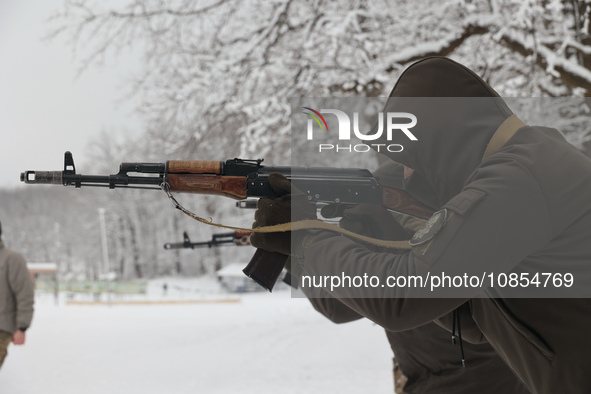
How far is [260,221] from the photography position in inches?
74.8

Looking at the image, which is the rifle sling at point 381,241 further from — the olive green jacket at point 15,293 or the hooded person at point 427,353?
the olive green jacket at point 15,293

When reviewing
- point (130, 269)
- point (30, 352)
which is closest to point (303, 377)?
point (30, 352)

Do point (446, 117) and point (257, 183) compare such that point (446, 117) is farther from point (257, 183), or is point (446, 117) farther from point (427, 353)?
point (427, 353)

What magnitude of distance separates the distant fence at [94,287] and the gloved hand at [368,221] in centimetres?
2423

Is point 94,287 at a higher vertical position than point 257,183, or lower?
lower

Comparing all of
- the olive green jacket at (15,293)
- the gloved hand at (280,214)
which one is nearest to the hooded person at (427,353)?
the gloved hand at (280,214)

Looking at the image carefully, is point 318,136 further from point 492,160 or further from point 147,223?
point 147,223

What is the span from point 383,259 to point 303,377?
648 centimetres

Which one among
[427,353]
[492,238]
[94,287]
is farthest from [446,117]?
[94,287]

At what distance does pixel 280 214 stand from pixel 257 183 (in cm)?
34

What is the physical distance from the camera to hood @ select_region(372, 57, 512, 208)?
168 cm

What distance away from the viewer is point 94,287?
25969mm

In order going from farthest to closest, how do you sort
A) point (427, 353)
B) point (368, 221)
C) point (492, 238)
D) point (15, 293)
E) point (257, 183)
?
point (15, 293)
point (427, 353)
point (368, 221)
point (257, 183)
point (492, 238)

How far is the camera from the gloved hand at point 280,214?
6.06ft
